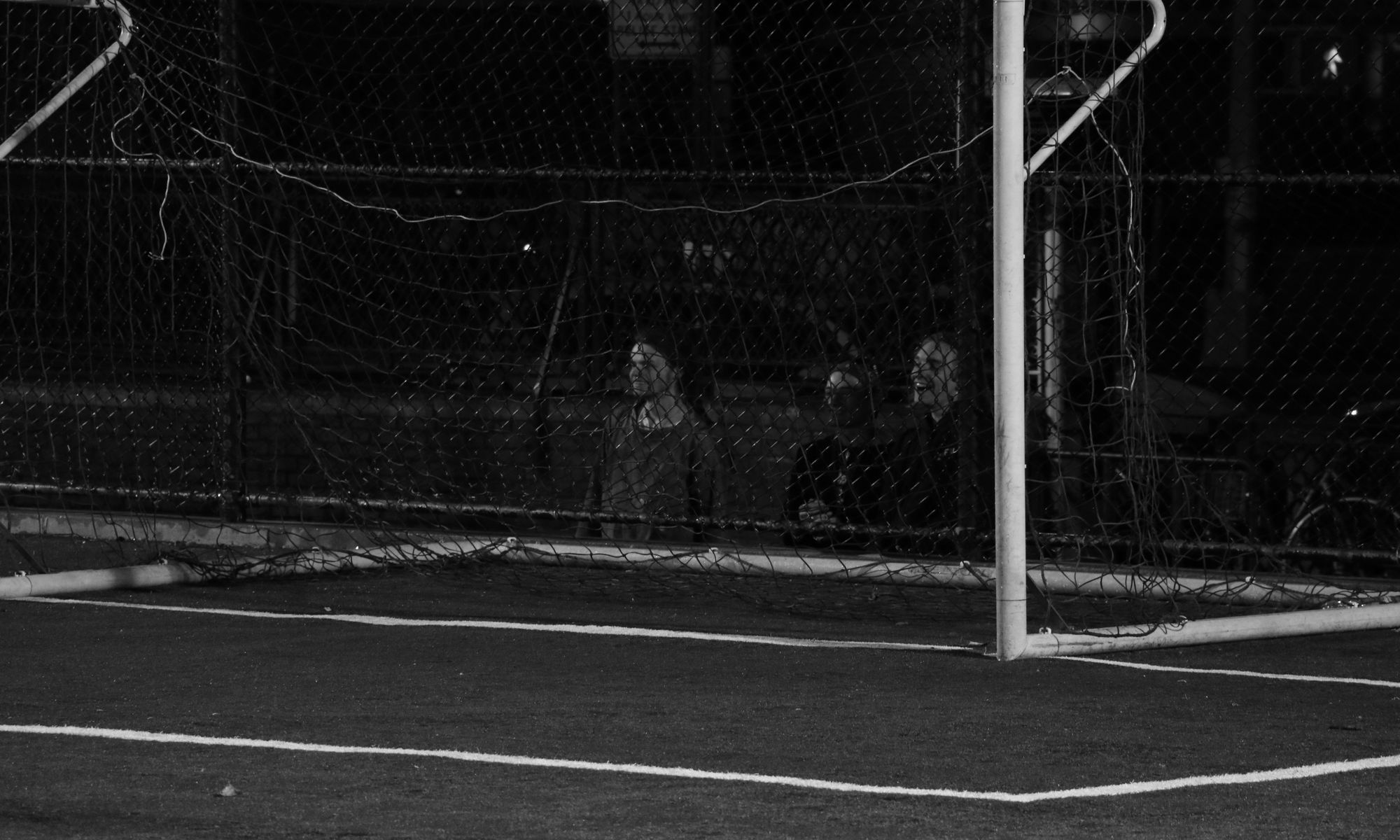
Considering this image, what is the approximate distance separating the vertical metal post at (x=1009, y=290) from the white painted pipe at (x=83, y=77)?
3632 millimetres

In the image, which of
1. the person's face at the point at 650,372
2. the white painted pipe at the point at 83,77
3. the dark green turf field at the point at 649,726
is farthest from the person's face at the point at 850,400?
the white painted pipe at the point at 83,77

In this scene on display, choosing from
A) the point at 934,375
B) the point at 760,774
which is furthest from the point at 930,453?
the point at 760,774

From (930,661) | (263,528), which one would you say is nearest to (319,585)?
(263,528)

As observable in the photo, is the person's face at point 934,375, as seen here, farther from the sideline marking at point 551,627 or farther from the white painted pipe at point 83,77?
the white painted pipe at point 83,77

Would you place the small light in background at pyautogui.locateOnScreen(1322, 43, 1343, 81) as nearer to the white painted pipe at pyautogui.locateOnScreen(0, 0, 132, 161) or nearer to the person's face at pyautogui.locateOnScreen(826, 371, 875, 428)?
the person's face at pyautogui.locateOnScreen(826, 371, 875, 428)

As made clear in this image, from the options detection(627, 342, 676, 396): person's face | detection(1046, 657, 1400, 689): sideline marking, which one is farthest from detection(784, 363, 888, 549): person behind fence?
detection(1046, 657, 1400, 689): sideline marking

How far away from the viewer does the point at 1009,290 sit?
19.1 feet

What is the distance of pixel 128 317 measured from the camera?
8445mm

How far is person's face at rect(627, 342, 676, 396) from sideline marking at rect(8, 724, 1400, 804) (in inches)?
138

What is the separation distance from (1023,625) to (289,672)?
7.47 feet

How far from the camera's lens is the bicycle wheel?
7984mm

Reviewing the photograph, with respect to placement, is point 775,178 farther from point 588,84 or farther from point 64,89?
point 64,89

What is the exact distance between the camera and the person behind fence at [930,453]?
25.7ft

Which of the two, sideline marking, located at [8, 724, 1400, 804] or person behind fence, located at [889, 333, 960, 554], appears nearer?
sideline marking, located at [8, 724, 1400, 804]
